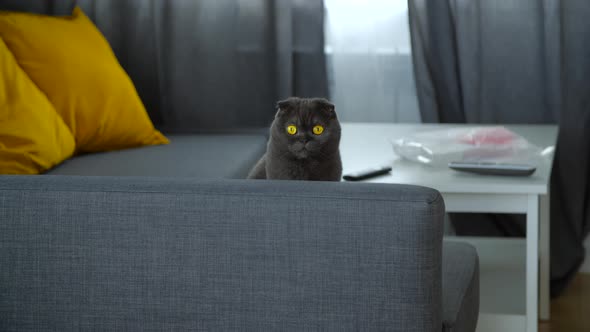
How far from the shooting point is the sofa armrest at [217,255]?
113 cm

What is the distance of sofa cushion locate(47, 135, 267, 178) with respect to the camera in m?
2.10

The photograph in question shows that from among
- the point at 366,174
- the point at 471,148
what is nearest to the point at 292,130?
the point at 366,174

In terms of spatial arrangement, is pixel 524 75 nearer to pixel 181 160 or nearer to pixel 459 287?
pixel 181 160

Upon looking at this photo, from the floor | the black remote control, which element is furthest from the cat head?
the floor

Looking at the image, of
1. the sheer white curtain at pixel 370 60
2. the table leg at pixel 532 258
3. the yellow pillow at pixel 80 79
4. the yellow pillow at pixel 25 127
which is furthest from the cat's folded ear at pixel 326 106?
the sheer white curtain at pixel 370 60

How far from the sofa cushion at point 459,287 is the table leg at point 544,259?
0.75m

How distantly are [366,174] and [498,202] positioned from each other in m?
0.30

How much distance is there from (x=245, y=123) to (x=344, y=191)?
1721mm

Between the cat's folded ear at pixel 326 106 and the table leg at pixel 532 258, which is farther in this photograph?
the table leg at pixel 532 258

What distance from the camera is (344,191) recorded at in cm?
114

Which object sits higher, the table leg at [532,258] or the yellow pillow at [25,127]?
the yellow pillow at [25,127]

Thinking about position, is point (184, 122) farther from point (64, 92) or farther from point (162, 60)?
point (64, 92)

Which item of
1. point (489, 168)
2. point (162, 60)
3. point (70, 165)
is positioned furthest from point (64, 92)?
point (489, 168)

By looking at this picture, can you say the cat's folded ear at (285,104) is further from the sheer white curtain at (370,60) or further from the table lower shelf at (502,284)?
the sheer white curtain at (370,60)
